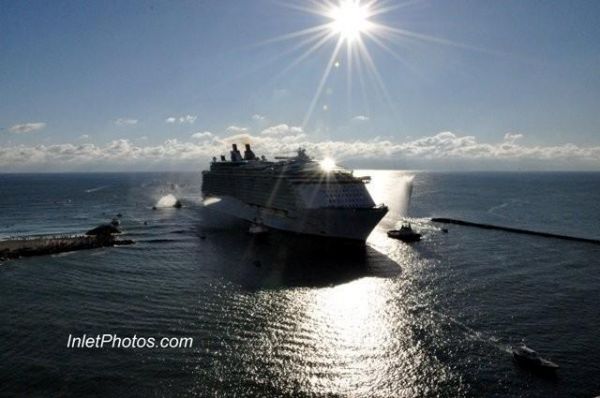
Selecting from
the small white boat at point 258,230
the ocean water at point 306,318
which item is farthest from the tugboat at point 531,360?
the small white boat at point 258,230

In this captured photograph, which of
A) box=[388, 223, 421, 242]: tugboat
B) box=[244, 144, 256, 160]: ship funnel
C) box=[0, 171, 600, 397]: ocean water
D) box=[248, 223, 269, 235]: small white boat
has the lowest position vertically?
box=[0, 171, 600, 397]: ocean water

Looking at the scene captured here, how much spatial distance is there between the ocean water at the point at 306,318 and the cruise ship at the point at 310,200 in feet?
10.4

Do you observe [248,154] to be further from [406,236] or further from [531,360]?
[531,360]

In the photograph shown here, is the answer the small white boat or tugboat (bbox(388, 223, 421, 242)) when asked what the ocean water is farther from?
the small white boat

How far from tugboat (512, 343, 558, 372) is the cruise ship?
31084 mm

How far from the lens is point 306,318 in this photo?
32.0 meters

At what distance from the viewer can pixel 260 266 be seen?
4847cm

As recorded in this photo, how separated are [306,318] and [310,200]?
27982mm

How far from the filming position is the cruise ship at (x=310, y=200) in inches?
2201

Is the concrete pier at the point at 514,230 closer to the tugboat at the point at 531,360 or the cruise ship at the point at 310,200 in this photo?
the cruise ship at the point at 310,200

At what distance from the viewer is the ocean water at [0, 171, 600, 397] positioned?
23.0 m

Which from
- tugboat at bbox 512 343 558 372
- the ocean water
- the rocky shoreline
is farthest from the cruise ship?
tugboat at bbox 512 343 558 372

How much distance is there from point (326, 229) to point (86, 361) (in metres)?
36.1

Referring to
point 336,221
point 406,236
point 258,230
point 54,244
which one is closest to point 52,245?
point 54,244
